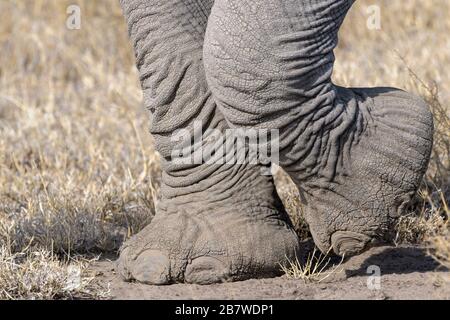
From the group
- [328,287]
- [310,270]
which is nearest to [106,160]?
[310,270]

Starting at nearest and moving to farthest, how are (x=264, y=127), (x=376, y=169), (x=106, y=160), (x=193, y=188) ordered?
(x=264, y=127), (x=376, y=169), (x=193, y=188), (x=106, y=160)

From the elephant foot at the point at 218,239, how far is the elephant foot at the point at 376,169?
0.66ft

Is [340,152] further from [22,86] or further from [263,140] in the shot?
[22,86]

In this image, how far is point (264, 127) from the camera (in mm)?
2492

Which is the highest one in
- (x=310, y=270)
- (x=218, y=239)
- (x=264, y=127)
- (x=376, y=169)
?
(x=264, y=127)

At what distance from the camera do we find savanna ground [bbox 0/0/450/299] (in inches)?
109

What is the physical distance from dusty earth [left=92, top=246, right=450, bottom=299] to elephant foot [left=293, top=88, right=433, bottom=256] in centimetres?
16

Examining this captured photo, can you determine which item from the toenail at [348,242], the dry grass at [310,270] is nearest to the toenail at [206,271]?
the dry grass at [310,270]

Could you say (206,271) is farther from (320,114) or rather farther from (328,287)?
(320,114)

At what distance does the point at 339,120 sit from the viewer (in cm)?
256

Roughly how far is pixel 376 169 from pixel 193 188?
1.80ft

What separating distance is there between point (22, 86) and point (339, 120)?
3.08m

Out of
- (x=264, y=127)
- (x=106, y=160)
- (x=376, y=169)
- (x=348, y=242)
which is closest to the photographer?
(x=264, y=127)

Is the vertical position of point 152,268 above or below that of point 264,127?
below
